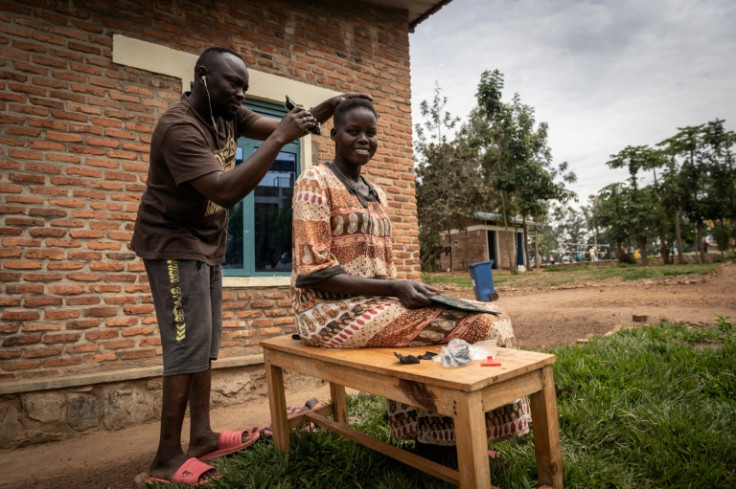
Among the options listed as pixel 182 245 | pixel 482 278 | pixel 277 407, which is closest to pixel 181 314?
pixel 182 245

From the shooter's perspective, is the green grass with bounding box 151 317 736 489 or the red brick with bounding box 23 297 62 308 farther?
the red brick with bounding box 23 297 62 308

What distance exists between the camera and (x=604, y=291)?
1130 centimetres

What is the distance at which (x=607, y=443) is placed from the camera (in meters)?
2.48

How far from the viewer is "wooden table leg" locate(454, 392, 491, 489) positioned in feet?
4.40

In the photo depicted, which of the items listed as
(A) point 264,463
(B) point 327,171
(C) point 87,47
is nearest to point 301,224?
(B) point 327,171

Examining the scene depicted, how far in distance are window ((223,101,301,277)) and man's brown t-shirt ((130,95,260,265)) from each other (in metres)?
2.21

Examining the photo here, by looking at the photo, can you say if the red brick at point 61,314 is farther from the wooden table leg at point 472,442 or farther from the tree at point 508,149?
the tree at point 508,149

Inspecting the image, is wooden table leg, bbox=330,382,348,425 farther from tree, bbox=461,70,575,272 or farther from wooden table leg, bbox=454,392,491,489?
tree, bbox=461,70,575,272

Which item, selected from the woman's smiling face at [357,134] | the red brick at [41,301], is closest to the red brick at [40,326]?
the red brick at [41,301]

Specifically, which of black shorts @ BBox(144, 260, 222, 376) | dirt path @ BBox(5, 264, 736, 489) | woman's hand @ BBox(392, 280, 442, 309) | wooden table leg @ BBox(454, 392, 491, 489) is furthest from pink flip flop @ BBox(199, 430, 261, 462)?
wooden table leg @ BBox(454, 392, 491, 489)

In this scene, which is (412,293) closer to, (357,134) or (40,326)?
(357,134)

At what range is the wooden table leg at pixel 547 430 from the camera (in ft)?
5.35

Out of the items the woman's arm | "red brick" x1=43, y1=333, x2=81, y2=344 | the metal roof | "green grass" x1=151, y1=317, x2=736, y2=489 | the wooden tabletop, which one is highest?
the metal roof

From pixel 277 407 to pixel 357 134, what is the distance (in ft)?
5.49
